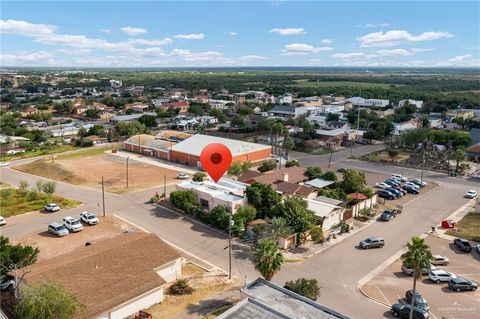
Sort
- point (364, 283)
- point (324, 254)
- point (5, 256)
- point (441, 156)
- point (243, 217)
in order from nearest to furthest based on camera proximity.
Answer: point (5, 256) → point (364, 283) → point (324, 254) → point (243, 217) → point (441, 156)

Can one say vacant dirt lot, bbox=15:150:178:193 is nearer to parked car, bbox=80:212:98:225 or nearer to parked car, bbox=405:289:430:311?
parked car, bbox=80:212:98:225

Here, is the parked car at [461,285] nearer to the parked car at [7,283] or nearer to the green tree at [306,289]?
the green tree at [306,289]

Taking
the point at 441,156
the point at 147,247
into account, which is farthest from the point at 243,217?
the point at 441,156

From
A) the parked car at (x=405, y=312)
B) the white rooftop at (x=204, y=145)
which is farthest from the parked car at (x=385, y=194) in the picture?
the parked car at (x=405, y=312)

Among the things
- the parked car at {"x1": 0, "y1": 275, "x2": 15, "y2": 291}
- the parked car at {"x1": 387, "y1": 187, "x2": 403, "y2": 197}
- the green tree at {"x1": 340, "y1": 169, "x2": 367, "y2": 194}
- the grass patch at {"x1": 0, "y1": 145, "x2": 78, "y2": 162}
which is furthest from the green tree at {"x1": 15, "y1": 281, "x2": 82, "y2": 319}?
the grass patch at {"x1": 0, "y1": 145, "x2": 78, "y2": 162}

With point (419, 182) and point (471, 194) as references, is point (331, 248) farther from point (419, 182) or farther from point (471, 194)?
point (419, 182)

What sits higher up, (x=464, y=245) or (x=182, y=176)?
(x=182, y=176)

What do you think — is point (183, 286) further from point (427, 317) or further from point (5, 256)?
point (427, 317)

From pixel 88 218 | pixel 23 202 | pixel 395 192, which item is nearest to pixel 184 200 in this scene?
pixel 88 218
